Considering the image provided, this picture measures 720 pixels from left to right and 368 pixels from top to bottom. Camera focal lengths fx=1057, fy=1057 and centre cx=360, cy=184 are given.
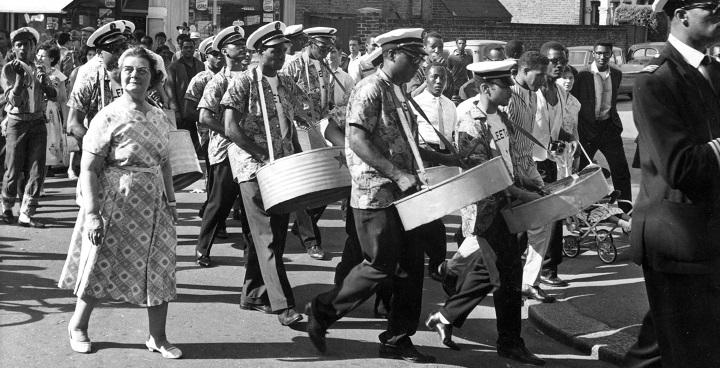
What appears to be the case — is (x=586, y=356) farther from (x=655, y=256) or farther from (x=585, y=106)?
(x=585, y=106)

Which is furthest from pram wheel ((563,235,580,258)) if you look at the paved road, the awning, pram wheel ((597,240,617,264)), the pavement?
the awning

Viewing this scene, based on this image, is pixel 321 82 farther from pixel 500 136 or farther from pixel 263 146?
pixel 500 136

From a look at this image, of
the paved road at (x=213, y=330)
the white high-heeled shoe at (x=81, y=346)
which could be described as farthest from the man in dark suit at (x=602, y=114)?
the white high-heeled shoe at (x=81, y=346)

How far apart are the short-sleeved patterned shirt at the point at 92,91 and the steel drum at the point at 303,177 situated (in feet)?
7.15

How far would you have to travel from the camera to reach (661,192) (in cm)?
390

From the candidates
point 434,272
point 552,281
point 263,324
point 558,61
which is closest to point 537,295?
point 552,281

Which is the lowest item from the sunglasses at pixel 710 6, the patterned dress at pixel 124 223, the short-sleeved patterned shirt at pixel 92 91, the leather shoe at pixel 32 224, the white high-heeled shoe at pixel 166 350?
the leather shoe at pixel 32 224

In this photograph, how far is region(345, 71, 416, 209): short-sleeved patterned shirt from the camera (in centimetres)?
587

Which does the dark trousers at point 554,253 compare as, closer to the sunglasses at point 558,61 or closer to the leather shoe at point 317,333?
the sunglasses at point 558,61

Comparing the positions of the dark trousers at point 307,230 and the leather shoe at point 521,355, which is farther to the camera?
the dark trousers at point 307,230

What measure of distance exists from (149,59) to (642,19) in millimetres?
38415

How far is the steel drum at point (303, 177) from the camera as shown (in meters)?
6.00

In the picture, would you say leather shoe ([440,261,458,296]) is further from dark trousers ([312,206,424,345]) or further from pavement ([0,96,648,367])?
dark trousers ([312,206,424,345])

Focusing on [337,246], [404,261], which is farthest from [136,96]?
[337,246]
